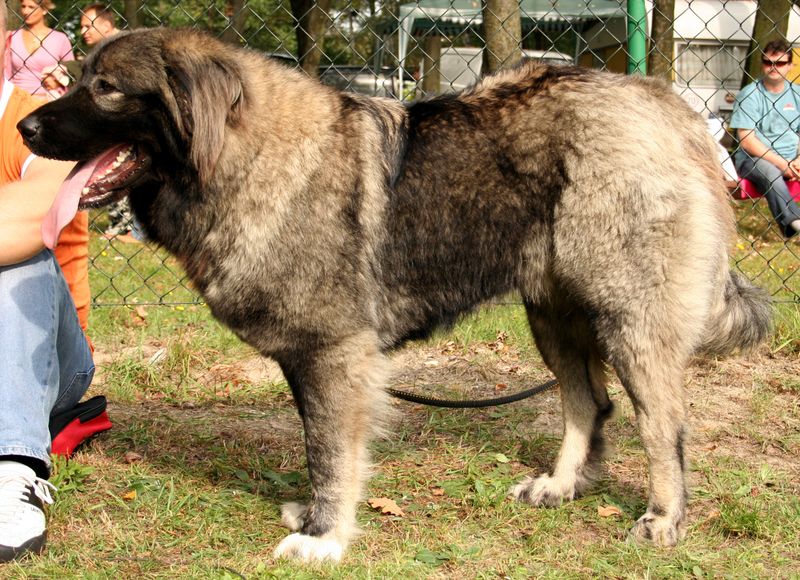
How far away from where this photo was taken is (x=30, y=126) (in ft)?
8.65

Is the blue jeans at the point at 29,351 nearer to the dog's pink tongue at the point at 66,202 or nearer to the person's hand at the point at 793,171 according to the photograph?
the dog's pink tongue at the point at 66,202

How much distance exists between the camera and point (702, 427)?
395cm

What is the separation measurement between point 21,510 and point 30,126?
119cm

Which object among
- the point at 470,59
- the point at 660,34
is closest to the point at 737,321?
the point at 660,34

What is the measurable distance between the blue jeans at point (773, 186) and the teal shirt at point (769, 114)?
8.3 inches

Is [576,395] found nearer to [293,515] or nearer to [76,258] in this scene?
[293,515]

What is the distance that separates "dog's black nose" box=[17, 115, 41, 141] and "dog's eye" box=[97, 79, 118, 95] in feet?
0.68

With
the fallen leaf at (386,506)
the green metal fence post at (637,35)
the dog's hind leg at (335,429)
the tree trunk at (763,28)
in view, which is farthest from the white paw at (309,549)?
the tree trunk at (763,28)

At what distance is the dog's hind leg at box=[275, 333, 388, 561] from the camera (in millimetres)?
2758

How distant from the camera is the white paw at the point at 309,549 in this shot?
2732 millimetres

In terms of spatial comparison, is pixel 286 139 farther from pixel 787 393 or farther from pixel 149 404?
pixel 787 393

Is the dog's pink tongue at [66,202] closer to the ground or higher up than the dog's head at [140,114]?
closer to the ground

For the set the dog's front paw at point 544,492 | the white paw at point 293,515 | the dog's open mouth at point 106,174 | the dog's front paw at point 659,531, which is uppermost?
the dog's open mouth at point 106,174

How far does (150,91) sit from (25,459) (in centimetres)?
129
